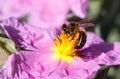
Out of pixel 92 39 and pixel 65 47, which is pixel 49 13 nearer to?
pixel 65 47

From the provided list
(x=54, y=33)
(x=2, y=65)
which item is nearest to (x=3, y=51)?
(x=2, y=65)

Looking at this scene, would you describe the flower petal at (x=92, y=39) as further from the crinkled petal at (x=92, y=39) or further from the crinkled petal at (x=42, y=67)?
the crinkled petal at (x=42, y=67)

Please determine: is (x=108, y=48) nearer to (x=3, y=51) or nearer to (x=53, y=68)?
(x=53, y=68)

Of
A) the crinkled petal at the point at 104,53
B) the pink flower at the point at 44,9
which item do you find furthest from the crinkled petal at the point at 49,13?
the crinkled petal at the point at 104,53

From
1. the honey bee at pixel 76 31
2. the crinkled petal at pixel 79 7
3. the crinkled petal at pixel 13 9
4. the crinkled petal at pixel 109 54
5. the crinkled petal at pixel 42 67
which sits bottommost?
the crinkled petal at pixel 109 54

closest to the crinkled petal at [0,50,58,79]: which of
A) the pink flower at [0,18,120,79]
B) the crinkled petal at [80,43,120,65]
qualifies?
the pink flower at [0,18,120,79]

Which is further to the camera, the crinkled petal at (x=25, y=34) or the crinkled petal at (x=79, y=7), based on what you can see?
the crinkled petal at (x=25, y=34)
